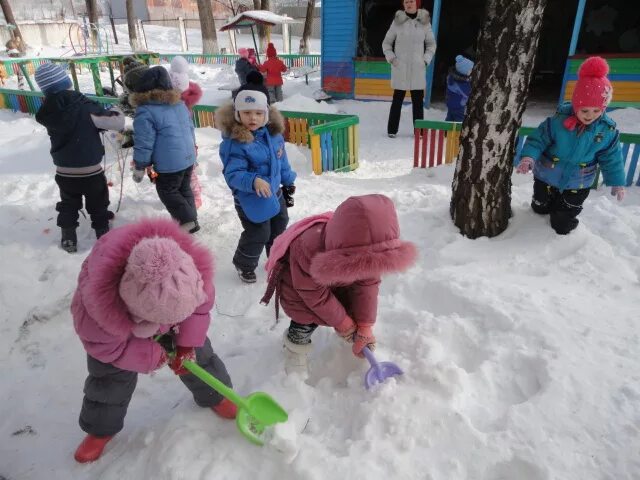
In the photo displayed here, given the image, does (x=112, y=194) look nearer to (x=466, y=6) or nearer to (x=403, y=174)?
(x=403, y=174)

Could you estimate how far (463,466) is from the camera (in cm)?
169

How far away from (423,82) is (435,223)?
4.41 metres

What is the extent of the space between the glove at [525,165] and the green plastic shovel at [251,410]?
2338mm

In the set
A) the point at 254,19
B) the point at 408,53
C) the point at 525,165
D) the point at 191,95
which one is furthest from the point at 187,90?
the point at 254,19

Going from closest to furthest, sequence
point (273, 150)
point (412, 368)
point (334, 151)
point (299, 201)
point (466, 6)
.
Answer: point (412, 368) → point (273, 150) → point (299, 201) → point (334, 151) → point (466, 6)

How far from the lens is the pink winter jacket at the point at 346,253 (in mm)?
1741

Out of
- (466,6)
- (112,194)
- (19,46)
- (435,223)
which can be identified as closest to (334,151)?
(435,223)

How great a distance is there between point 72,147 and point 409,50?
5.56 meters

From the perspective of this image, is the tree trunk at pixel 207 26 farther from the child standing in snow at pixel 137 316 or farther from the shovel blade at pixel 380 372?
the shovel blade at pixel 380 372

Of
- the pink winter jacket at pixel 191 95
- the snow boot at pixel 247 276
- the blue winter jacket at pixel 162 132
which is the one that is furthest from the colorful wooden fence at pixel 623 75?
the snow boot at pixel 247 276

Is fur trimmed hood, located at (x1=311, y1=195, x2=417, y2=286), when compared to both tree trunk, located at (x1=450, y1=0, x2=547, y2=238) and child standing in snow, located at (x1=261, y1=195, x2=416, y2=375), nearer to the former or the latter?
child standing in snow, located at (x1=261, y1=195, x2=416, y2=375)

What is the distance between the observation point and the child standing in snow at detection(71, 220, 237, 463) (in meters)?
1.51

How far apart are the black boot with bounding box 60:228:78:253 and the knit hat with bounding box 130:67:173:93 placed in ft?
4.37

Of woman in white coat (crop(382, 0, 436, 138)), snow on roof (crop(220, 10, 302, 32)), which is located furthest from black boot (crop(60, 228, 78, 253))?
snow on roof (crop(220, 10, 302, 32))
